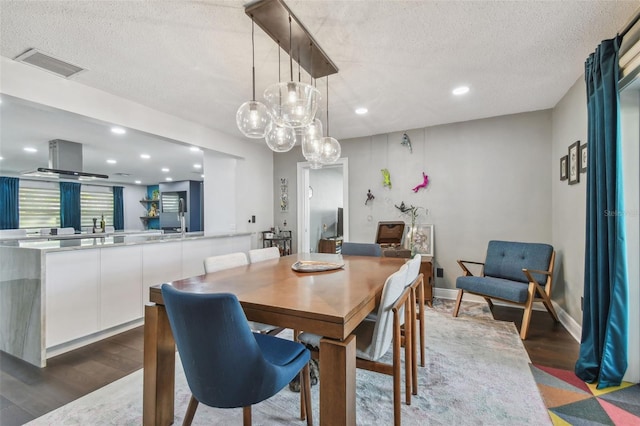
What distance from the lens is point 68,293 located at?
2.53 m

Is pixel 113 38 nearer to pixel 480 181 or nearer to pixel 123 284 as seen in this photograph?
pixel 123 284

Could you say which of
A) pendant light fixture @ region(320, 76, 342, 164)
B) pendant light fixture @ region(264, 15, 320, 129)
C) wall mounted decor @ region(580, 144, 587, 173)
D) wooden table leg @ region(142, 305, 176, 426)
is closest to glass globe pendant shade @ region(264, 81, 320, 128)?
pendant light fixture @ region(264, 15, 320, 129)

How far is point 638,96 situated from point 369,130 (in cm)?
273

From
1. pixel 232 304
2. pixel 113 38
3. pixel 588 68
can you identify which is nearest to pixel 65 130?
pixel 113 38

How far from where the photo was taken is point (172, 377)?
1621 millimetres

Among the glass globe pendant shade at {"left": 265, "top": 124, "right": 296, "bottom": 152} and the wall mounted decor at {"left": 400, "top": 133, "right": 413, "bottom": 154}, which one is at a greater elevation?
the wall mounted decor at {"left": 400, "top": 133, "right": 413, "bottom": 154}

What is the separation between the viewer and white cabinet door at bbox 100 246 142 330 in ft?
9.14

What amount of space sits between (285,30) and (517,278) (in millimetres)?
3390

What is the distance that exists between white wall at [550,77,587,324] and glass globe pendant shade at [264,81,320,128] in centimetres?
245

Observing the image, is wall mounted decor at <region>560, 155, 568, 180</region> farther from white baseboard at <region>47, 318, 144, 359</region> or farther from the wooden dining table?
white baseboard at <region>47, 318, 144, 359</region>

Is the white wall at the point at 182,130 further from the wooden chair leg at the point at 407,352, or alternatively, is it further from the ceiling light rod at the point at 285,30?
the wooden chair leg at the point at 407,352

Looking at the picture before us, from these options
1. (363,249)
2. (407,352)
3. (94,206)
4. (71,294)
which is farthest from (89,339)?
(94,206)

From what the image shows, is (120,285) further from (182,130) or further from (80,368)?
(182,130)

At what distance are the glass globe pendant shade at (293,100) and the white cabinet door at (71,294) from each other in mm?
2233
